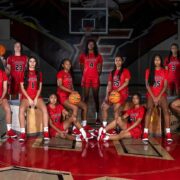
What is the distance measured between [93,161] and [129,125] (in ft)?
4.48

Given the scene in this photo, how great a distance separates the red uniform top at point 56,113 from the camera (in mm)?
5988

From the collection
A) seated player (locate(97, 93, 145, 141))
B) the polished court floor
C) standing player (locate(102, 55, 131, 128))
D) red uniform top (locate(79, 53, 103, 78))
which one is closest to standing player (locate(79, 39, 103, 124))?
red uniform top (locate(79, 53, 103, 78))

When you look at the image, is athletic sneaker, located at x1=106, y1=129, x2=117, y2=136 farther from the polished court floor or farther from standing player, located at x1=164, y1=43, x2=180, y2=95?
standing player, located at x1=164, y1=43, x2=180, y2=95

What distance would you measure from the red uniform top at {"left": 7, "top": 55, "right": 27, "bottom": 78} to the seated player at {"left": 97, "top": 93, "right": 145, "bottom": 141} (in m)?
1.99

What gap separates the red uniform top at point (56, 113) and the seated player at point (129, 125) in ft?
2.22

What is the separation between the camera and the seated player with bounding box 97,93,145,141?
19.1ft

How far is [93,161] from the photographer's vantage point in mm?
4707

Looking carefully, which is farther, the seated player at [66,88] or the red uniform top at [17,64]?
the red uniform top at [17,64]

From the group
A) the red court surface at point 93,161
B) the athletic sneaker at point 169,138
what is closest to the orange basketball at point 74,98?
the red court surface at point 93,161

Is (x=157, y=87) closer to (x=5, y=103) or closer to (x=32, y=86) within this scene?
(x=32, y=86)

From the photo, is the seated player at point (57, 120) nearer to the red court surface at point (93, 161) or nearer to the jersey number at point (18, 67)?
the red court surface at point (93, 161)

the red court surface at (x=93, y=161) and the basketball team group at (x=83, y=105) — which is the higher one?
the basketball team group at (x=83, y=105)

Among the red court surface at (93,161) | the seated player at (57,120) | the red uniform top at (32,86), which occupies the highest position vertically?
the red uniform top at (32,86)

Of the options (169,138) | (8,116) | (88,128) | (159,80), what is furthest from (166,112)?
(8,116)
